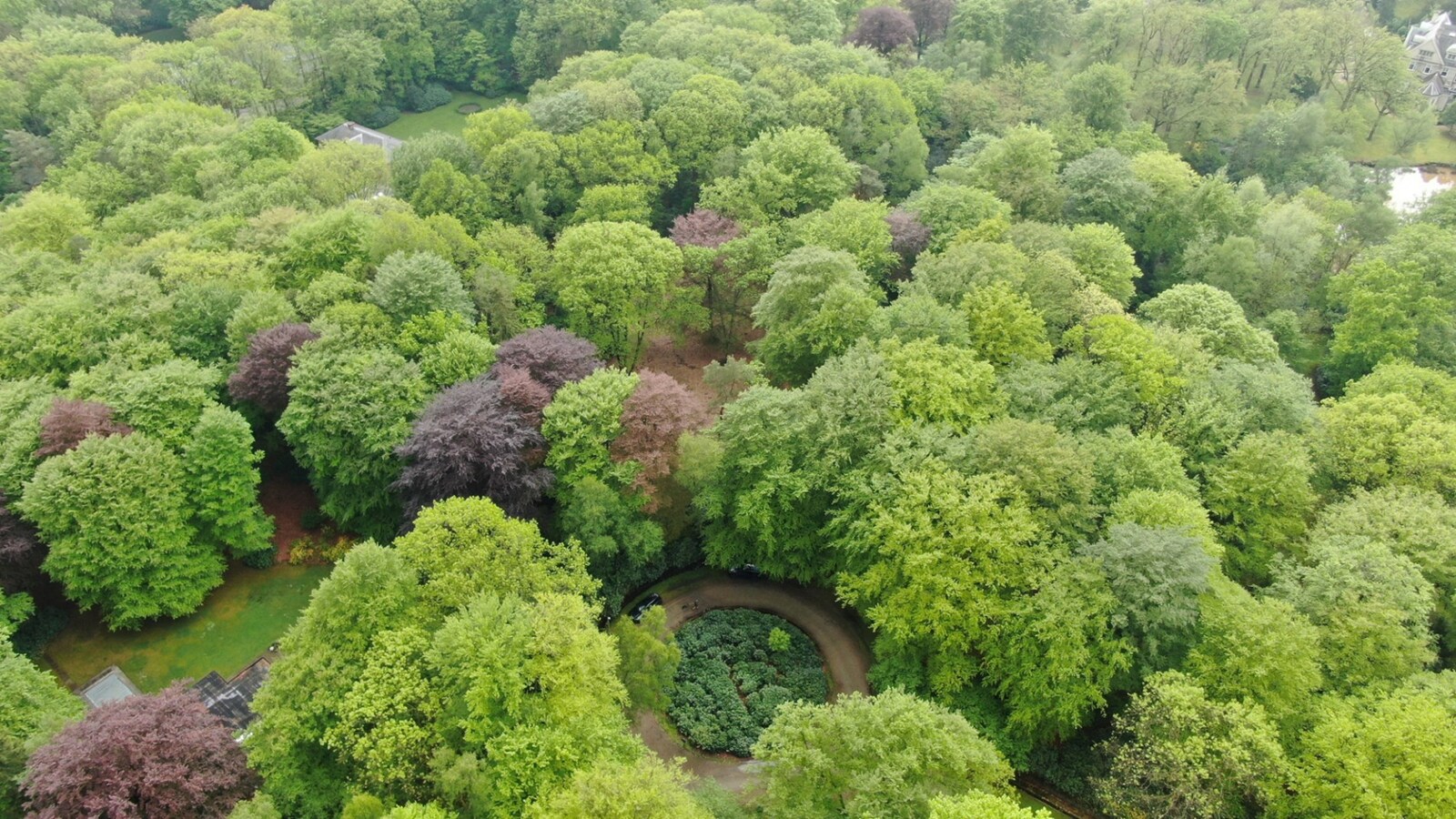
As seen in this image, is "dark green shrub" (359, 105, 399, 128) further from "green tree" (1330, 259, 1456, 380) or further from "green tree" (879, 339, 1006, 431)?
"green tree" (1330, 259, 1456, 380)

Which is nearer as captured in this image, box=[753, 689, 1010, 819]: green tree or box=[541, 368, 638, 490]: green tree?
box=[753, 689, 1010, 819]: green tree

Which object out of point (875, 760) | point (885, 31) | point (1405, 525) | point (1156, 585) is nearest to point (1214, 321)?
point (1405, 525)

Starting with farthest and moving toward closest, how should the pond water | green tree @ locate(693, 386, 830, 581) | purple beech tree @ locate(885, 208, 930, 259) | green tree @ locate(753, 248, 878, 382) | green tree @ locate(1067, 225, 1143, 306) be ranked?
the pond water < purple beech tree @ locate(885, 208, 930, 259) < green tree @ locate(1067, 225, 1143, 306) < green tree @ locate(753, 248, 878, 382) < green tree @ locate(693, 386, 830, 581)

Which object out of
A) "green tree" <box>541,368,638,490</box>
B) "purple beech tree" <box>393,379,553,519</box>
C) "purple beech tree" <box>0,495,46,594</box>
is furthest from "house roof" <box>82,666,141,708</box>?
"green tree" <box>541,368,638,490</box>

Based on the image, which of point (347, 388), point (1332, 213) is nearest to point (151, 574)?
point (347, 388)

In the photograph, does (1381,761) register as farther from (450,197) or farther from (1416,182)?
(1416,182)

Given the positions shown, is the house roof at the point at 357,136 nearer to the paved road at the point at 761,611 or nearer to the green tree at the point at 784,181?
the green tree at the point at 784,181

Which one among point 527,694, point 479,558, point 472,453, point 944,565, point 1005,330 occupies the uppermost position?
point 472,453
